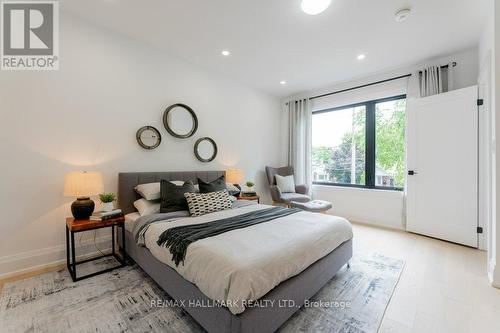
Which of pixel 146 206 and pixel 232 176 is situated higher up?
pixel 232 176

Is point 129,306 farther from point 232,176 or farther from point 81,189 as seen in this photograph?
point 232,176

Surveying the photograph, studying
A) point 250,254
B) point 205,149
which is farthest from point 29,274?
point 205,149

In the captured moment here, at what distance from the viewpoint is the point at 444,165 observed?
313 centimetres

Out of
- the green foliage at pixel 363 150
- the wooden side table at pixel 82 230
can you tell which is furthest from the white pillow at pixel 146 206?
the green foliage at pixel 363 150

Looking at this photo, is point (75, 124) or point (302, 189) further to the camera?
point (302, 189)

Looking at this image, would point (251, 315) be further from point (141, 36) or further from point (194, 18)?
point (141, 36)

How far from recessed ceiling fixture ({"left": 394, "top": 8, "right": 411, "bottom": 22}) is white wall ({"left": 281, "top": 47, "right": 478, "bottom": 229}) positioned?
4.73 feet

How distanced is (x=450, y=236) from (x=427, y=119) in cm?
174

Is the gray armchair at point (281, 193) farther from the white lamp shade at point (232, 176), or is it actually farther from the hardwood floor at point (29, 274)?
the hardwood floor at point (29, 274)

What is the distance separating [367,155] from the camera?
4.10m

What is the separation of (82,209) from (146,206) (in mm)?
601

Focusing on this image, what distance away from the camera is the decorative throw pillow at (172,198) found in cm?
253

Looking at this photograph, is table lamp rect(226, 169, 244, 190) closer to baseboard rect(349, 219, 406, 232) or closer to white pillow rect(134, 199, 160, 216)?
white pillow rect(134, 199, 160, 216)

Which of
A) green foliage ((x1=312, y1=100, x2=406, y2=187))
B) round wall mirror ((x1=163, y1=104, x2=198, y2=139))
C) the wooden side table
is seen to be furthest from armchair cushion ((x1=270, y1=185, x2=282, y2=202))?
the wooden side table
